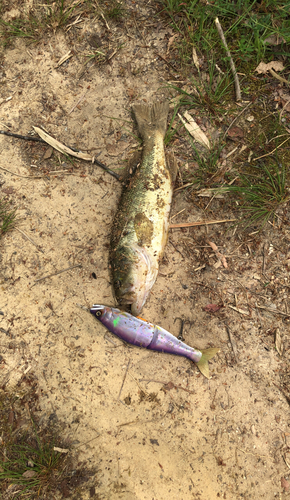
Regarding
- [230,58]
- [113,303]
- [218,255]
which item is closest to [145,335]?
[113,303]

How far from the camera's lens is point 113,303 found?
343 cm

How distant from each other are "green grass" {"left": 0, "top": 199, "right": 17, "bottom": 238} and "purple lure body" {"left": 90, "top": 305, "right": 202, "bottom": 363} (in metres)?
Answer: 1.53

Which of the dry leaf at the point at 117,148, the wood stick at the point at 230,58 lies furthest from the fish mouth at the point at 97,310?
the wood stick at the point at 230,58

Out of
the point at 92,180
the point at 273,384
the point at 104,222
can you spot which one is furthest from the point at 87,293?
the point at 273,384

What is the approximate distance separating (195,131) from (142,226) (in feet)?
5.03

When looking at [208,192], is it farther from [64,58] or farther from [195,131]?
[64,58]

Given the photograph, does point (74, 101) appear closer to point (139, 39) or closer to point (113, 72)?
point (113, 72)

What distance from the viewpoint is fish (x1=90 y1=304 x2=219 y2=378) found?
3137 millimetres

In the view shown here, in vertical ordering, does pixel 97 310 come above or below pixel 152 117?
below

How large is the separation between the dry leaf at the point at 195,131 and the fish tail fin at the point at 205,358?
2.57 m

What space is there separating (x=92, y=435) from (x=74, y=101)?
4132 mm

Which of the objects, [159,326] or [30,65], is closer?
[159,326]

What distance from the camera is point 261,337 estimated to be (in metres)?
3.38

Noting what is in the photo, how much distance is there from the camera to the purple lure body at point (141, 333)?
3.13 m
